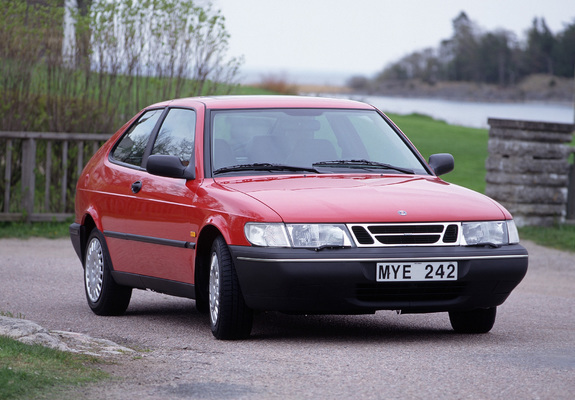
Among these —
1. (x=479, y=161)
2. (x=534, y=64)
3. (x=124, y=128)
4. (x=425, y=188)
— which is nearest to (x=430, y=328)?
(x=425, y=188)

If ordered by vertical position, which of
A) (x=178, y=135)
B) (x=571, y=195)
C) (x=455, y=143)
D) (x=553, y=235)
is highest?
(x=178, y=135)

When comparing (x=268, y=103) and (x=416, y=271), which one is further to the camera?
(x=268, y=103)

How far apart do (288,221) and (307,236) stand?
147mm

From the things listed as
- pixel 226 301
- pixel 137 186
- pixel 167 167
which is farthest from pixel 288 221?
pixel 137 186

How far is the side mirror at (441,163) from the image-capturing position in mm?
8445

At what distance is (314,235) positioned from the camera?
677cm

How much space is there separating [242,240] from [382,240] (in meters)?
0.86

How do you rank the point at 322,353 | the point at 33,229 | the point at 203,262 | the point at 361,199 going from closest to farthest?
the point at 322,353 → the point at 361,199 → the point at 203,262 → the point at 33,229

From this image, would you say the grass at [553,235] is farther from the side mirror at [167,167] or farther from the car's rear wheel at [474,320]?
the side mirror at [167,167]

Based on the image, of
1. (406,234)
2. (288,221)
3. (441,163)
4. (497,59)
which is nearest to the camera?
(288,221)

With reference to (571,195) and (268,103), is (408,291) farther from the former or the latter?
(571,195)

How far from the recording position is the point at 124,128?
9.45 metres

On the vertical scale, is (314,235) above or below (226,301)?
above

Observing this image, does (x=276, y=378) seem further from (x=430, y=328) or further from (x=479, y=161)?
(x=479, y=161)
